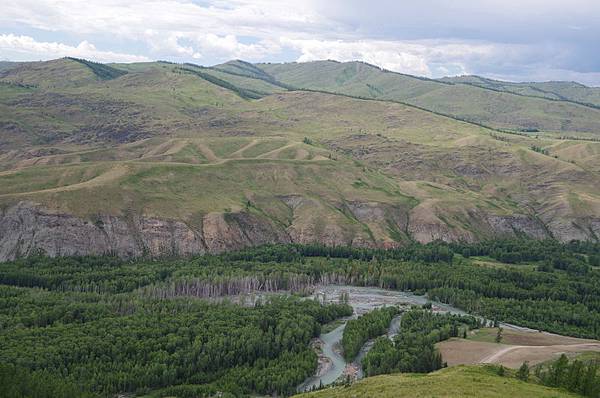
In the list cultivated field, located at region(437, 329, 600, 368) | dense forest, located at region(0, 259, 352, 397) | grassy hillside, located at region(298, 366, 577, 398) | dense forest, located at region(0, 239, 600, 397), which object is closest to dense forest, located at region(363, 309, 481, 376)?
dense forest, located at region(0, 239, 600, 397)

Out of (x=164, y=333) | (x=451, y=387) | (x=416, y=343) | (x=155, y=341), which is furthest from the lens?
(x=416, y=343)

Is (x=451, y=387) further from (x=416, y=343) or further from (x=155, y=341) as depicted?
(x=155, y=341)

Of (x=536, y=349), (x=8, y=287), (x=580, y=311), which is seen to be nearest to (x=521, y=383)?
(x=536, y=349)

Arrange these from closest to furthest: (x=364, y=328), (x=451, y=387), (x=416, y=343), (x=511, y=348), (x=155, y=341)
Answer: (x=451, y=387) → (x=511, y=348) → (x=155, y=341) → (x=416, y=343) → (x=364, y=328)

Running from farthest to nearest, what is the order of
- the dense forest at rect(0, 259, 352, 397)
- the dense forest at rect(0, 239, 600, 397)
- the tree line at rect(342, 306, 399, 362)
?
the tree line at rect(342, 306, 399, 362) < the dense forest at rect(0, 259, 352, 397) < the dense forest at rect(0, 239, 600, 397)

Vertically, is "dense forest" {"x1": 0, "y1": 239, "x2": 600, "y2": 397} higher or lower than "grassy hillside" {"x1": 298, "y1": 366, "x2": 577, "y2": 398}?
lower

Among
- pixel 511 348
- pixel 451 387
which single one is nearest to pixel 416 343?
pixel 511 348

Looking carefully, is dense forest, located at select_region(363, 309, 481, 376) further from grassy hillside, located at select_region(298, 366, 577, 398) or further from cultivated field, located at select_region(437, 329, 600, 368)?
grassy hillside, located at select_region(298, 366, 577, 398)

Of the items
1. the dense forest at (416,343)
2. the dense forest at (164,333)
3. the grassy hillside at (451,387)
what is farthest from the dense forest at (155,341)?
the grassy hillside at (451,387)
